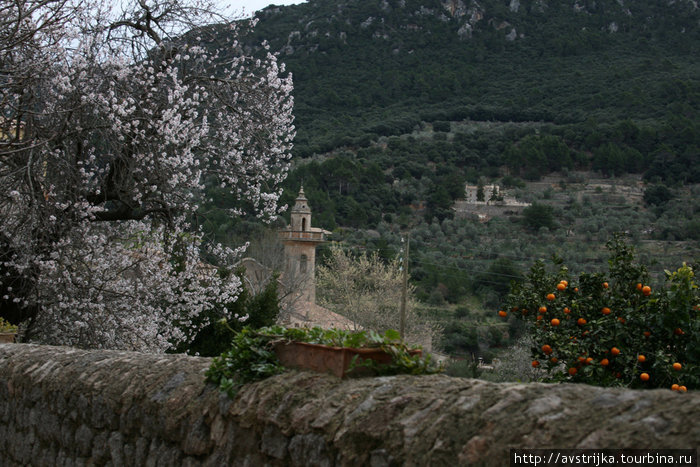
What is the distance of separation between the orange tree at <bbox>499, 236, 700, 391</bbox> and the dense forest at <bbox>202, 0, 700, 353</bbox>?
28868 mm

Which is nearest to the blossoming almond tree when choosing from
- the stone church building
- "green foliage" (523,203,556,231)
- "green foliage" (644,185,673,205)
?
the stone church building

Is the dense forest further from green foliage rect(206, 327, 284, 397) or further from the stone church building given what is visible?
green foliage rect(206, 327, 284, 397)

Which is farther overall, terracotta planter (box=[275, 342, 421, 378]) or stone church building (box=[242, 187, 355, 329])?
stone church building (box=[242, 187, 355, 329])

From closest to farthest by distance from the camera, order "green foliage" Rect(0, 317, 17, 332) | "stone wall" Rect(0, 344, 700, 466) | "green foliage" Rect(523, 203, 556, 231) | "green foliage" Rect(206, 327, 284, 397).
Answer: "stone wall" Rect(0, 344, 700, 466), "green foliage" Rect(206, 327, 284, 397), "green foliage" Rect(0, 317, 17, 332), "green foliage" Rect(523, 203, 556, 231)

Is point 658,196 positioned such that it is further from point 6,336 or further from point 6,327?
point 6,336

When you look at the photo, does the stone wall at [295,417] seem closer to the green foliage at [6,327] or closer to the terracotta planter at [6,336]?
the terracotta planter at [6,336]

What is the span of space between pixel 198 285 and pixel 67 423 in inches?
266

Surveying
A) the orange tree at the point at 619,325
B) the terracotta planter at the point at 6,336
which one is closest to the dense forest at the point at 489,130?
the terracotta planter at the point at 6,336

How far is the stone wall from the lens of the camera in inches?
77.7

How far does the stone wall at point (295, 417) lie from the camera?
1974mm

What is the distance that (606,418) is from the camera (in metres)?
1.95

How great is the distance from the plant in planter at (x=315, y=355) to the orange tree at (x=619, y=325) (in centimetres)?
286

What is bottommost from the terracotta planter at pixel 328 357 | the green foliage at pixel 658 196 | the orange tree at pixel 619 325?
the orange tree at pixel 619 325

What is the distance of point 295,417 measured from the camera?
2822 mm
